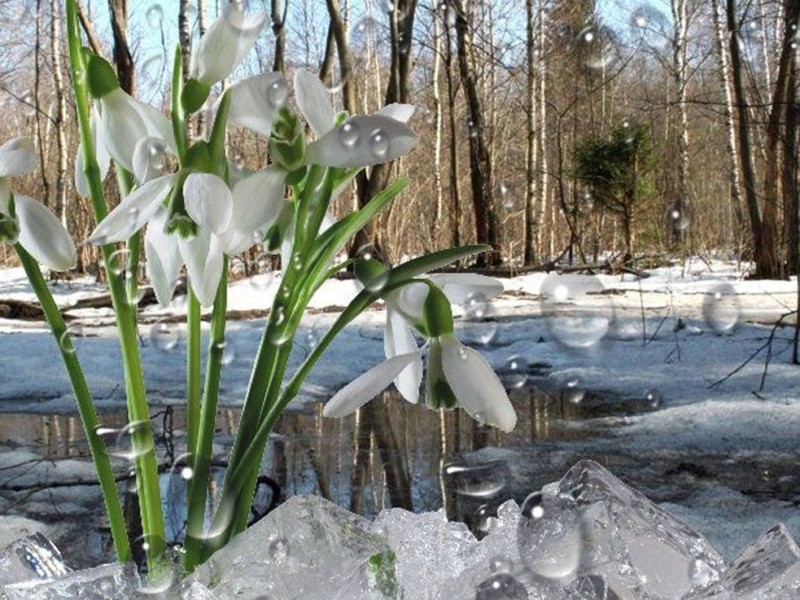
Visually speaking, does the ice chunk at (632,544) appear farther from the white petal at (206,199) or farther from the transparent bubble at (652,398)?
the transparent bubble at (652,398)

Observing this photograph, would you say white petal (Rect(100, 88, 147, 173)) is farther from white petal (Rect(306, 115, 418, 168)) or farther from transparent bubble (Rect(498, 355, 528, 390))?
transparent bubble (Rect(498, 355, 528, 390))

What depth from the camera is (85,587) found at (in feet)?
1.32

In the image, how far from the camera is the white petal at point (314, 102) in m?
0.45

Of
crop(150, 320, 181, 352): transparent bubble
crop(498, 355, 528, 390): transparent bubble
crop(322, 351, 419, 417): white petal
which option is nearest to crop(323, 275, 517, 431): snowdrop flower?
crop(322, 351, 419, 417): white petal

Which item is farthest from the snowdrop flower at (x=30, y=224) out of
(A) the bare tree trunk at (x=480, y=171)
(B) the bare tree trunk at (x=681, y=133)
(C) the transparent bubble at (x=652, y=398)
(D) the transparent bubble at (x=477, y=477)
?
(B) the bare tree trunk at (x=681, y=133)

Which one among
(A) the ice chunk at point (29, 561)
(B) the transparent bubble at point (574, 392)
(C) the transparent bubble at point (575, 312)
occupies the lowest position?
(B) the transparent bubble at point (574, 392)

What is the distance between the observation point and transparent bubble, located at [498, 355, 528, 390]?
11.3 ft

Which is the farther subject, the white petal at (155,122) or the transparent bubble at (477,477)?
the transparent bubble at (477,477)

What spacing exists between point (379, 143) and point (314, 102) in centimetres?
6

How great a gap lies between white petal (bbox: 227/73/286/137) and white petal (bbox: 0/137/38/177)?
100mm

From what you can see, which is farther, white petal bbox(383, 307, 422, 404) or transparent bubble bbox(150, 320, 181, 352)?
transparent bubble bbox(150, 320, 181, 352)

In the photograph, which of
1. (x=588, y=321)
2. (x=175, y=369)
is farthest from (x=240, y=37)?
(x=588, y=321)

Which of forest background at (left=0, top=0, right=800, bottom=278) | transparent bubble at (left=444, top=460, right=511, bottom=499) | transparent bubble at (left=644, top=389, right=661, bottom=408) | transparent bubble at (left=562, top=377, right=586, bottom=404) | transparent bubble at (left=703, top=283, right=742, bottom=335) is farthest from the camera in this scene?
forest background at (left=0, top=0, right=800, bottom=278)

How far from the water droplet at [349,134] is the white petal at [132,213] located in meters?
0.08
